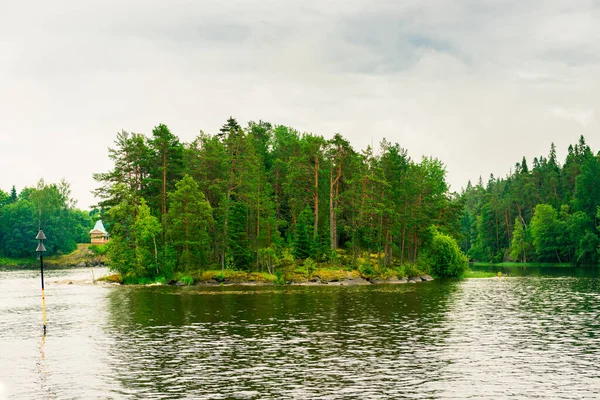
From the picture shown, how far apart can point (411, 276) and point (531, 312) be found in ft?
180

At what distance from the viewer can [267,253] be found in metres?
104

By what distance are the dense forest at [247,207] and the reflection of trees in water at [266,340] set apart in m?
29.3

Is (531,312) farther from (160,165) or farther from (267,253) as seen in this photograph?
(160,165)

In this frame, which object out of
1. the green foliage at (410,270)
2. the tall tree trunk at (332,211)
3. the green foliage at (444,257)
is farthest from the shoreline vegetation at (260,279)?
the green foliage at (444,257)

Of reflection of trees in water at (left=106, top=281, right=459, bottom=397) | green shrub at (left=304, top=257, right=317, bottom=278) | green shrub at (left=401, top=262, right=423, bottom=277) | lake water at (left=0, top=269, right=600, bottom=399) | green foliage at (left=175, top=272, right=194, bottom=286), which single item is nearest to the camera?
lake water at (left=0, top=269, right=600, bottom=399)

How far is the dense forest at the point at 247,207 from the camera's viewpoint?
104 m

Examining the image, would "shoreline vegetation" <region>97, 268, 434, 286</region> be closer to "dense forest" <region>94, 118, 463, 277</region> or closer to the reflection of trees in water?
"dense forest" <region>94, 118, 463, 277</region>

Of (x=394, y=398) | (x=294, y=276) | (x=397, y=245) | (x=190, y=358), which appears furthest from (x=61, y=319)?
(x=397, y=245)

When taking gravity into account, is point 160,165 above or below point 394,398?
above

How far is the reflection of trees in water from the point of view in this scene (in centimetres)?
3102

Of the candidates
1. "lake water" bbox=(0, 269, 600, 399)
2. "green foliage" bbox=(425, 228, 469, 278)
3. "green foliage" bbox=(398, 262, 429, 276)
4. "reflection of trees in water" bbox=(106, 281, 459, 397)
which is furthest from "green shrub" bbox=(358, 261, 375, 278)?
"lake water" bbox=(0, 269, 600, 399)

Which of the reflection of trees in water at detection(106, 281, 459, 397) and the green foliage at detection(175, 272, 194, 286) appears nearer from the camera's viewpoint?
the reflection of trees in water at detection(106, 281, 459, 397)

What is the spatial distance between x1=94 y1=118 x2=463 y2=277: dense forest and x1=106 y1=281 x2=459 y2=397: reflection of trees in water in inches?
1154

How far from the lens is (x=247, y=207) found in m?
109
